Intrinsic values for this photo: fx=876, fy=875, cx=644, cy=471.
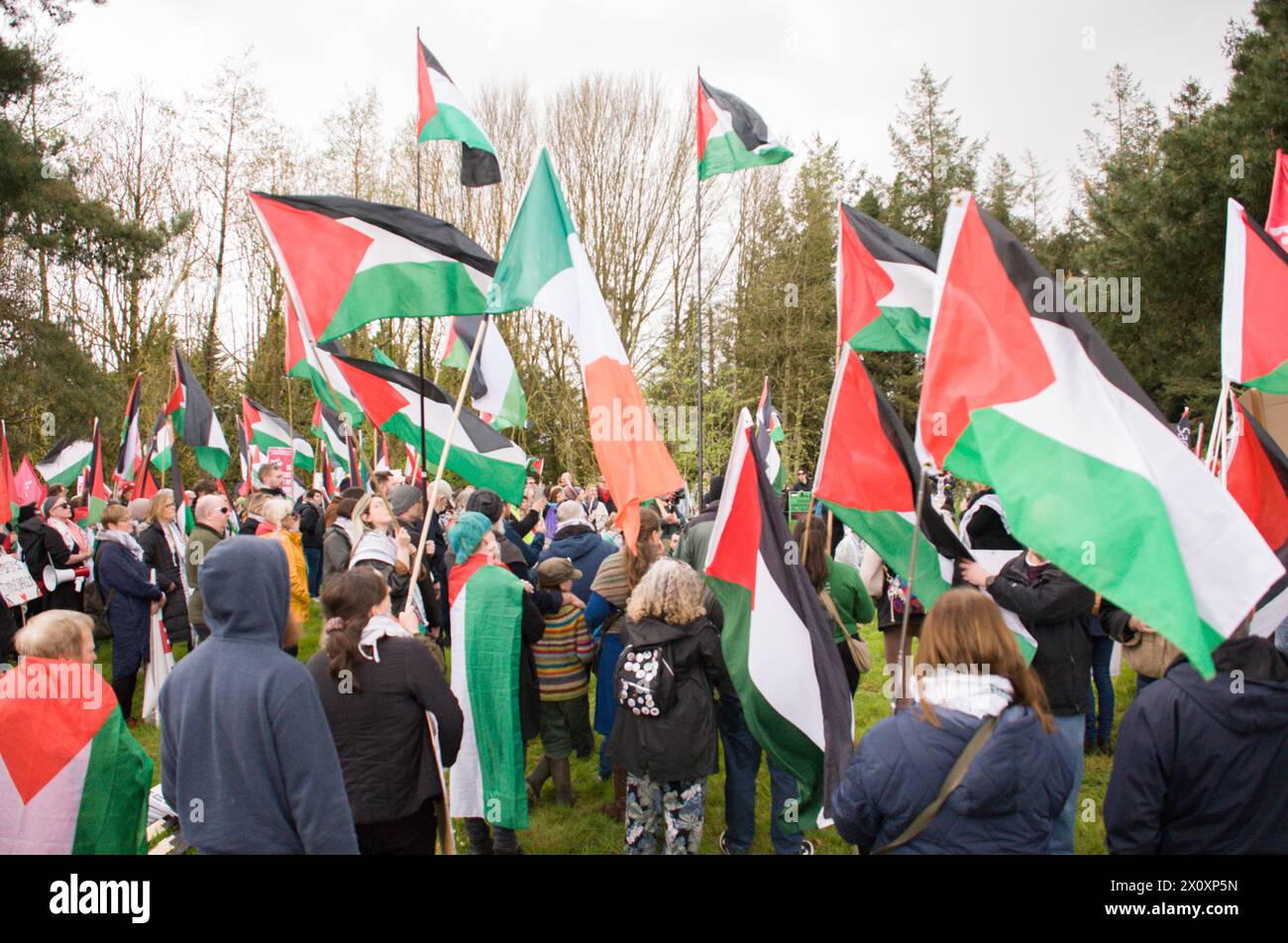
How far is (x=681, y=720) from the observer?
4227 mm

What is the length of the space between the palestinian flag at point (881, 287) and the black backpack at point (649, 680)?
2031 mm

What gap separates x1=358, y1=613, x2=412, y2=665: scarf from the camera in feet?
10.9

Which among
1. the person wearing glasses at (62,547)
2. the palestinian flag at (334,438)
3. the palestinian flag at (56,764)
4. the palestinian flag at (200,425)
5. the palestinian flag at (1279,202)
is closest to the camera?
the palestinian flag at (56,764)

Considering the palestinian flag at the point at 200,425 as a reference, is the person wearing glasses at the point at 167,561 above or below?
below

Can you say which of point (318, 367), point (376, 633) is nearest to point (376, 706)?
point (376, 633)

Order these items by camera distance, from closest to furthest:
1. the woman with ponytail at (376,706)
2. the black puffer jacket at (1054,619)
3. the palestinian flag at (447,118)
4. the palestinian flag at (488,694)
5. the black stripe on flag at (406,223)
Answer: the woman with ponytail at (376,706) → the black puffer jacket at (1054,619) → the palestinian flag at (488,694) → the black stripe on flag at (406,223) → the palestinian flag at (447,118)

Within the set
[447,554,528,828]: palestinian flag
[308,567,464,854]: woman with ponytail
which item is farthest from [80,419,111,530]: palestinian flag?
[308,567,464,854]: woman with ponytail

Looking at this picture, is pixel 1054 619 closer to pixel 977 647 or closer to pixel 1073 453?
pixel 1073 453

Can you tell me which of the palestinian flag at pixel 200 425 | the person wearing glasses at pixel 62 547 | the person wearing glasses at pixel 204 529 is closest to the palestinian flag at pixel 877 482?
the person wearing glasses at pixel 204 529

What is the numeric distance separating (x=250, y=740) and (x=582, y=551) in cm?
367

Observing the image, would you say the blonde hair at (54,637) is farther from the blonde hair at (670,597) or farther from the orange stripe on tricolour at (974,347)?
the orange stripe on tricolour at (974,347)

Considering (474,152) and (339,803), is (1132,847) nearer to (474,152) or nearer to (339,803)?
(339,803)

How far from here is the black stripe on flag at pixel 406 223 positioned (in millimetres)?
4863
